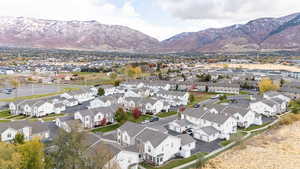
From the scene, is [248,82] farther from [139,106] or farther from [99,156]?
[99,156]

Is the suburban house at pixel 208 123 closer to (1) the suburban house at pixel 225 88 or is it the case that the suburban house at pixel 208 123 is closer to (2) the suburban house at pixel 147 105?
(2) the suburban house at pixel 147 105


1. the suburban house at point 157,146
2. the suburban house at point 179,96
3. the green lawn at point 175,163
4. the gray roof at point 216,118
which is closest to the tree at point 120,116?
the suburban house at point 157,146

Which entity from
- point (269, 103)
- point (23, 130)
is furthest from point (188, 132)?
point (23, 130)

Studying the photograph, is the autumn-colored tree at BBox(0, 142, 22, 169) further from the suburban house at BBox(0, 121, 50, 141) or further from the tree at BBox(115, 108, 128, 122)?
the tree at BBox(115, 108, 128, 122)

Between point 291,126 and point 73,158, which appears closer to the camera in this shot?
point 73,158

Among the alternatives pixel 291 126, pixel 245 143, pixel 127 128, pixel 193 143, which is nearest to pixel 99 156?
pixel 127 128

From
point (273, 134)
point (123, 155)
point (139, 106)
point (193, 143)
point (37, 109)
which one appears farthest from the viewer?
point (139, 106)

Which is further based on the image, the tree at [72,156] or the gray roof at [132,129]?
the gray roof at [132,129]
